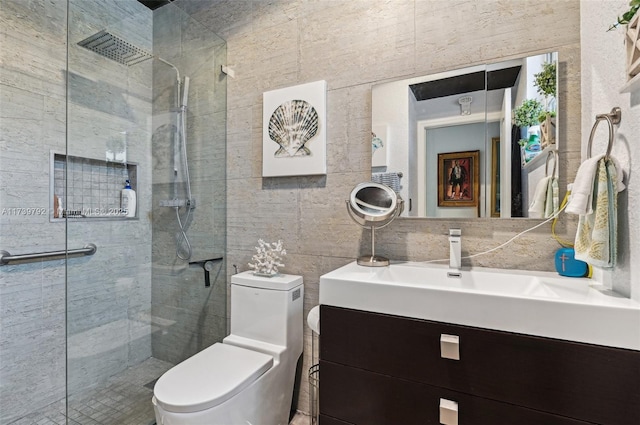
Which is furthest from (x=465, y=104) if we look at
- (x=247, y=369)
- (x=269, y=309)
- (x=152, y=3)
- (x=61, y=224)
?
(x=61, y=224)

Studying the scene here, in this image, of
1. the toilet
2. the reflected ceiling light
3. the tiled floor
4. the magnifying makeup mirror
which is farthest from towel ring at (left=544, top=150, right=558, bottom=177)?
the tiled floor

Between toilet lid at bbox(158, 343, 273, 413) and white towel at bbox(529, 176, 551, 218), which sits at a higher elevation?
white towel at bbox(529, 176, 551, 218)

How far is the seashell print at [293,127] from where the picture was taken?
1.79 metres

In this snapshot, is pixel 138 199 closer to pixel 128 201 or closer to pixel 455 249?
pixel 128 201

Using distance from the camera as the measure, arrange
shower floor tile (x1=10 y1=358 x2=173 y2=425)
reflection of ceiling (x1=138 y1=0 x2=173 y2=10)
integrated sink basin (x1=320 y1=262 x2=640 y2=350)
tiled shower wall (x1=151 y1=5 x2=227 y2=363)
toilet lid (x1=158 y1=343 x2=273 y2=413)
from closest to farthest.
→ integrated sink basin (x1=320 y1=262 x2=640 y2=350) < toilet lid (x1=158 y1=343 x2=273 y2=413) < shower floor tile (x1=10 y1=358 x2=173 y2=425) < tiled shower wall (x1=151 y1=5 x2=227 y2=363) < reflection of ceiling (x1=138 y1=0 x2=173 y2=10)

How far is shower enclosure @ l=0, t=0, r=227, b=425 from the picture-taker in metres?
1.58

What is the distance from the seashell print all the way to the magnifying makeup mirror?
0.43 metres

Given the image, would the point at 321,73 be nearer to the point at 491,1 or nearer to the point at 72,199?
the point at 491,1

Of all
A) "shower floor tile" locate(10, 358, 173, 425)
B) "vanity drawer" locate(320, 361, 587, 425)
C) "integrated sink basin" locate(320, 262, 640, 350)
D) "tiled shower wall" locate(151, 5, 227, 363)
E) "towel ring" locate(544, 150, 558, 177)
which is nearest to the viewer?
"integrated sink basin" locate(320, 262, 640, 350)

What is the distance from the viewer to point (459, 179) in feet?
4.73

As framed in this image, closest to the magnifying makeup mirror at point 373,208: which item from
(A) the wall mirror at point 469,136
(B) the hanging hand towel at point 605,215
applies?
(A) the wall mirror at point 469,136

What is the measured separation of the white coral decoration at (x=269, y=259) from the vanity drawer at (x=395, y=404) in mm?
659

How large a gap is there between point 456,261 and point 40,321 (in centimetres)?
223

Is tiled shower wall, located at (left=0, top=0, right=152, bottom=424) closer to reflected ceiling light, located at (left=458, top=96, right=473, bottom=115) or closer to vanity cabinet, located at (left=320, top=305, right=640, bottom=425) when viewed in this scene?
vanity cabinet, located at (left=320, top=305, right=640, bottom=425)
